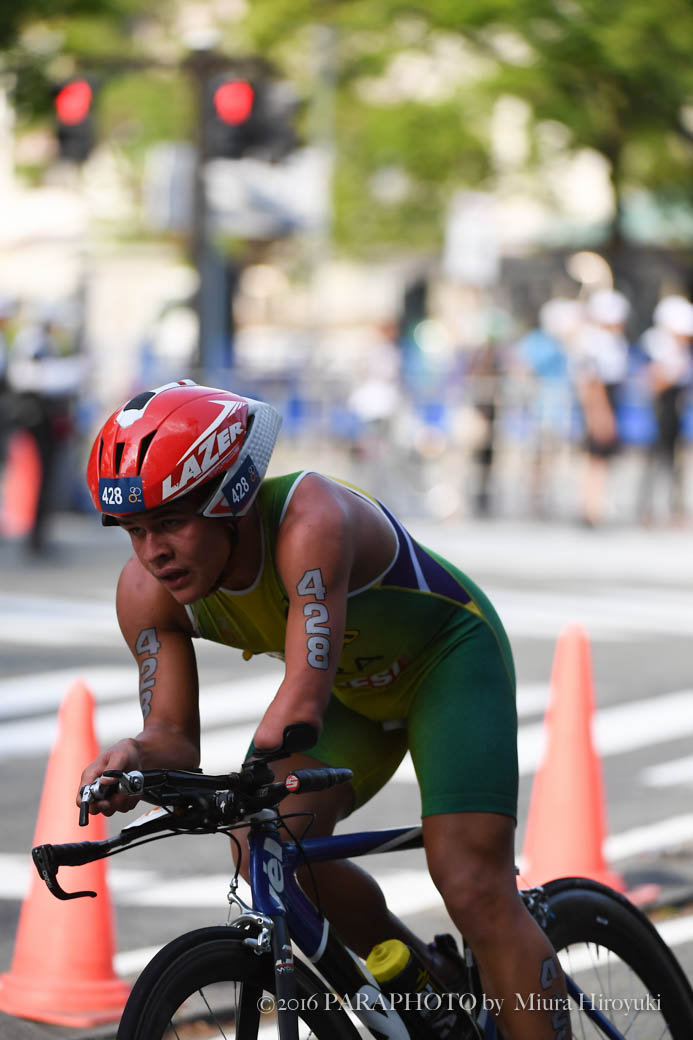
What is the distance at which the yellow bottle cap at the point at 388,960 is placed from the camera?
3.54 meters

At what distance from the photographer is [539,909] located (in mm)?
3766

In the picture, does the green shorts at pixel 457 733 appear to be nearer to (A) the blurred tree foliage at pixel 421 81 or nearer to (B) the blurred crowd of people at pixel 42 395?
(B) the blurred crowd of people at pixel 42 395

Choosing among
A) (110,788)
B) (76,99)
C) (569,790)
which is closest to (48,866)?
(110,788)

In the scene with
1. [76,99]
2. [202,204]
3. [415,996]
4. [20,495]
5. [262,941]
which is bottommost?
[415,996]

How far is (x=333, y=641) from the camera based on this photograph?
326 cm

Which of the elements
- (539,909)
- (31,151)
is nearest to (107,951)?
(539,909)

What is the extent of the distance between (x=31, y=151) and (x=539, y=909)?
4717 cm

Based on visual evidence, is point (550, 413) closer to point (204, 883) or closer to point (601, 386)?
point (601, 386)

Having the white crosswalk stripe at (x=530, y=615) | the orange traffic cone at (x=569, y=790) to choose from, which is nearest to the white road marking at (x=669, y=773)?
the orange traffic cone at (x=569, y=790)

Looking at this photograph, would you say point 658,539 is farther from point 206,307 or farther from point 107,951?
point 107,951

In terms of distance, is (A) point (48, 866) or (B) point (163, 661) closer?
(A) point (48, 866)

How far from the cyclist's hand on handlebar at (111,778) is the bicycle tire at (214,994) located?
0.25 m

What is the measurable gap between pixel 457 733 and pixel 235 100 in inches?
509

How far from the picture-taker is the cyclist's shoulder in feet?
11.6
